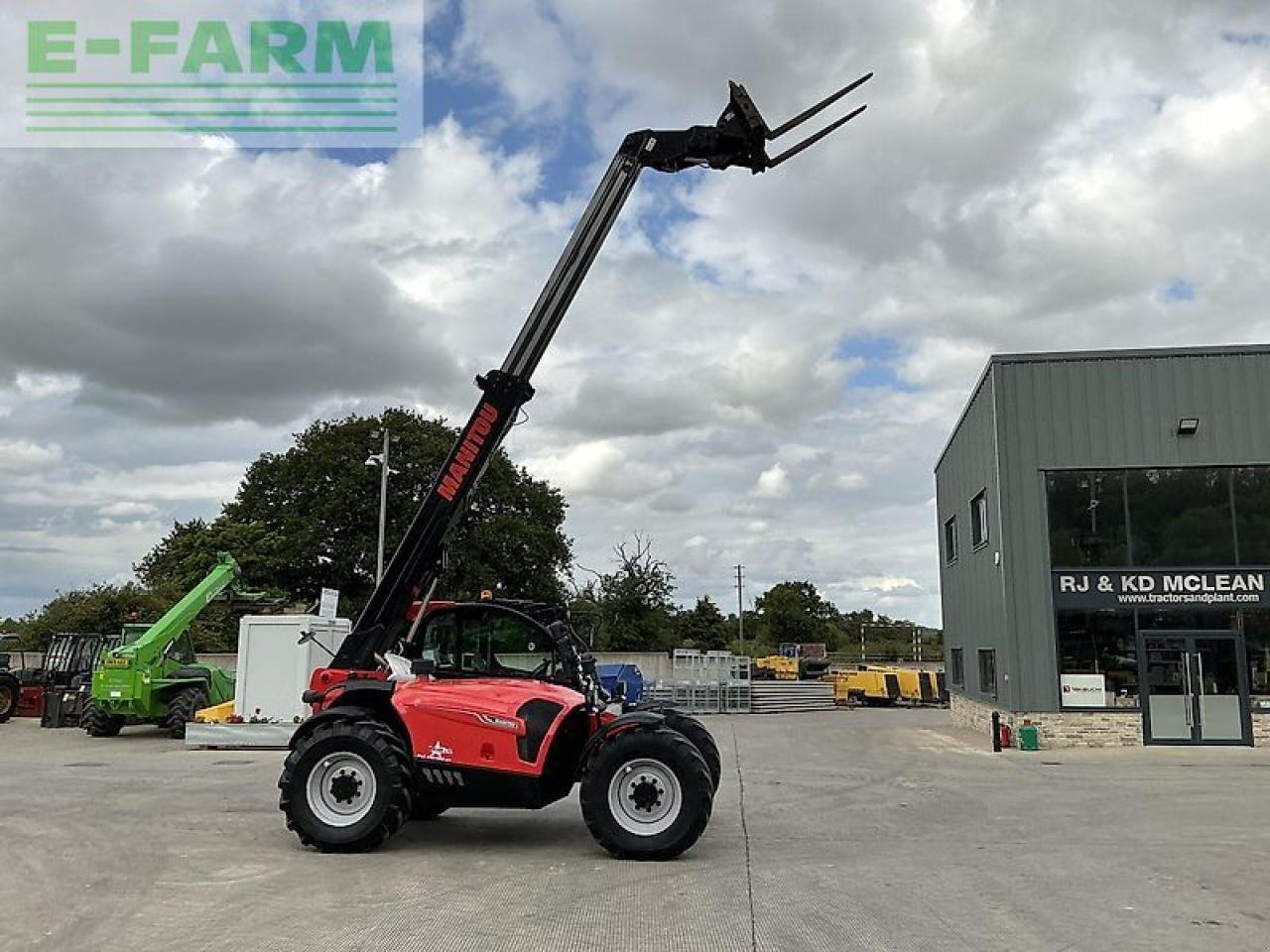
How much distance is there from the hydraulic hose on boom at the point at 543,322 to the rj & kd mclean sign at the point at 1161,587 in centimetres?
1323

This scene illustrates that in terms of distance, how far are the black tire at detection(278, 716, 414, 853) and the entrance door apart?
54.0ft

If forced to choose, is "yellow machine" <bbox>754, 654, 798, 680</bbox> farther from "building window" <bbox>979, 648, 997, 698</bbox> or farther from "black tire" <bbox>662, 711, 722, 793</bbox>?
"black tire" <bbox>662, 711, 722, 793</bbox>

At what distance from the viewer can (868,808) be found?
1256 cm

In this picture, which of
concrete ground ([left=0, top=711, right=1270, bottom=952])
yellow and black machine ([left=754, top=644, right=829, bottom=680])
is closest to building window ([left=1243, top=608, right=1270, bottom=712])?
concrete ground ([left=0, top=711, right=1270, bottom=952])

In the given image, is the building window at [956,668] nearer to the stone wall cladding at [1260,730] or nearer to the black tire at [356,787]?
the stone wall cladding at [1260,730]

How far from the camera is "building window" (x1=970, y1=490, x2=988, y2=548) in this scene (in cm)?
2395

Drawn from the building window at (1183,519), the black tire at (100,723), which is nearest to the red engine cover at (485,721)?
the black tire at (100,723)

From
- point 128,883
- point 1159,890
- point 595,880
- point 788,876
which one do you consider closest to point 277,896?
point 128,883

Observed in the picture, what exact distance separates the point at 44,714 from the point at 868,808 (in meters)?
19.8

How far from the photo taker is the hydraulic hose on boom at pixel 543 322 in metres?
10.6

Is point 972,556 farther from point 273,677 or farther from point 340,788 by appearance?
point 340,788

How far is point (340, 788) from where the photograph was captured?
9.35m

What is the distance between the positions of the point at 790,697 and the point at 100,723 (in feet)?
74.0

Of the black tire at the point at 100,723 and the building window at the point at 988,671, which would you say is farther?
the building window at the point at 988,671
